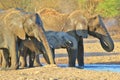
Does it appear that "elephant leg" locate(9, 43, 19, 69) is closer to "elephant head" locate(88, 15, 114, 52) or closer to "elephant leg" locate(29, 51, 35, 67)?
"elephant leg" locate(29, 51, 35, 67)

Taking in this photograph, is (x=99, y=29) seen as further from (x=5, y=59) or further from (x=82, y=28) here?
(x=5, y=59)

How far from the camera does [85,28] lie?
2222 centimetres

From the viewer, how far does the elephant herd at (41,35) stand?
18.5 m

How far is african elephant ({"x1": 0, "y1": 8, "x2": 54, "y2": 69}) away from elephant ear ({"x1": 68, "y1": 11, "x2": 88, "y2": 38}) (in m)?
3.67

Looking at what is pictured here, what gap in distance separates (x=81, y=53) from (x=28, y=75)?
669 centimetres

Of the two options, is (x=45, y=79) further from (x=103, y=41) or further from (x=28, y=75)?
(x=103, y=41)

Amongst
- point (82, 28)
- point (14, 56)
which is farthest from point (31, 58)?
point (14, 56)

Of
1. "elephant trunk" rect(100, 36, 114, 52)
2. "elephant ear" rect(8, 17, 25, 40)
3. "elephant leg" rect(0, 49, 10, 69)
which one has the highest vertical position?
"elephant ear" rect(8, 17, 25, 40)

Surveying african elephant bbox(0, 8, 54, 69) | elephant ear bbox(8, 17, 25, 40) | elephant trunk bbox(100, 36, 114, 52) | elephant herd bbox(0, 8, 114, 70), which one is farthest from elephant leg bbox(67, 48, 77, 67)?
elephant ear bbox(8, 17, 25, 40)

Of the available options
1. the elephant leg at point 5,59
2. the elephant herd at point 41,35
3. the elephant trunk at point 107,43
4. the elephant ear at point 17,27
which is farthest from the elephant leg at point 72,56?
the elephant ear at point 17,27

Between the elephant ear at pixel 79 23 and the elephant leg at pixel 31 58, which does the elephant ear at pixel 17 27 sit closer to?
the elephant leg at pixel 31 58

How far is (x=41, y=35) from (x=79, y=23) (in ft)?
14.2

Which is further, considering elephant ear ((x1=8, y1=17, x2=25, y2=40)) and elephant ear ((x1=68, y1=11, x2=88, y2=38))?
elephant ear ((x1=68, y1=11, x2=88, y2=38))

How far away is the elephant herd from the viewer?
18484 mm
